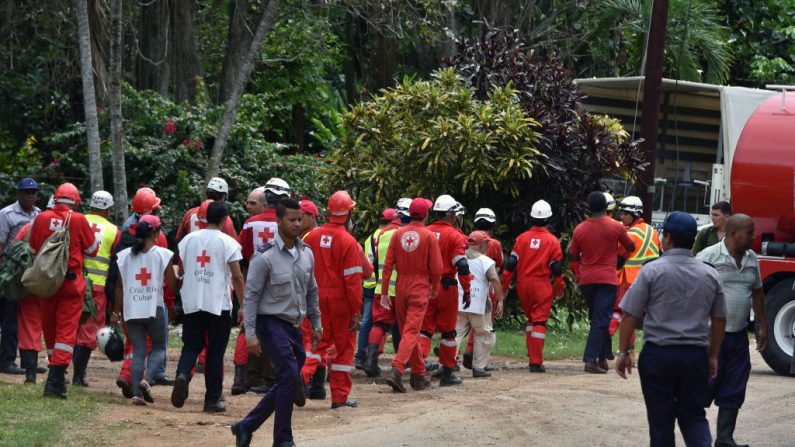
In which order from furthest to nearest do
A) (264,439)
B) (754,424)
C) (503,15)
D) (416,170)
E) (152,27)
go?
(503,15) < (152,27) < (416,170) < (754,424) < (264,439)

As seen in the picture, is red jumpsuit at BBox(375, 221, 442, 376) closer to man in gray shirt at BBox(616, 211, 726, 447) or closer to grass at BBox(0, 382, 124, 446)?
grass at BBox(0, 382, 124, 446)

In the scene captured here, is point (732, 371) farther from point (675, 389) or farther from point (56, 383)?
point (56, 383)

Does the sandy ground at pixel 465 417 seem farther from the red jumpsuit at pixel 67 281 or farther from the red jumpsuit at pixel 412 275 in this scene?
the red jumpsuit at pixel 67 281

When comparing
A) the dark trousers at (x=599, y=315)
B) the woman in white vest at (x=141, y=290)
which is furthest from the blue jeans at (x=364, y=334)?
the woman in white vest at (x=141, y=290)

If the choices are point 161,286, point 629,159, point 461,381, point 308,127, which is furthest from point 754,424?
point 308,127

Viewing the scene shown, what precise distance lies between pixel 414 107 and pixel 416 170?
920 mm

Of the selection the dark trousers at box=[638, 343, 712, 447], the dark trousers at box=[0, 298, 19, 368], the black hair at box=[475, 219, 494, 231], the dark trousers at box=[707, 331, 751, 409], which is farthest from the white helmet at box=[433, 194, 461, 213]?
the dark trousers at box=[638, 343, 712, 447]

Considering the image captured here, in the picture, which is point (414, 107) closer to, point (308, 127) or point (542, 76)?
point (542, 76)

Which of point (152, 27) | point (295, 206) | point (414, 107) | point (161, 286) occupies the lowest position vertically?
point (161, 286)

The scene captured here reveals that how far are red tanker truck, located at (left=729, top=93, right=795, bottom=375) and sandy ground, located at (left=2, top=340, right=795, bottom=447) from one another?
0.98 meters

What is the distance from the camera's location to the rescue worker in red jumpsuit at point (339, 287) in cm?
1141

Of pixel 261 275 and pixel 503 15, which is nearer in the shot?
pixel 261 275

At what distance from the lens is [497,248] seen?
48.4 ft

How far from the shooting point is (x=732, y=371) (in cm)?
945
